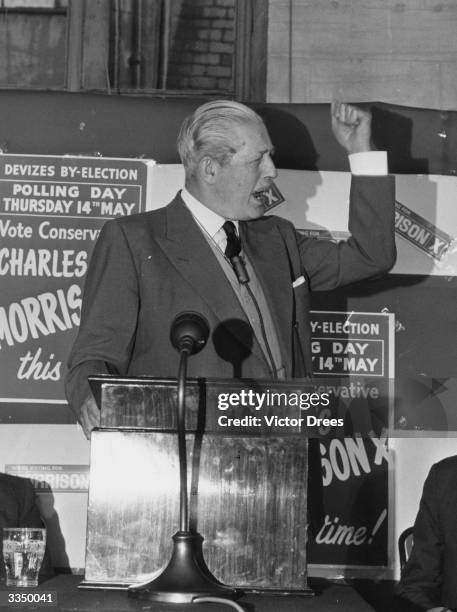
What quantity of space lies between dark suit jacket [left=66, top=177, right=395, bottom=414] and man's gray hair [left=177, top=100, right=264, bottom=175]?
17cm

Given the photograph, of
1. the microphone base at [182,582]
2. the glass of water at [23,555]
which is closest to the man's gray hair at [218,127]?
the glass of water at [23,555]

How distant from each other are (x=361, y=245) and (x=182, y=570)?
159 cm

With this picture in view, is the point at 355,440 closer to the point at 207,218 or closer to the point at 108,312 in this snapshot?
the point at 207,218

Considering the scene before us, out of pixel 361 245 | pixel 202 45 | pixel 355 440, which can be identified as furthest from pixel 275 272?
pixel 202 45

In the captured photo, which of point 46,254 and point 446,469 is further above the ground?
point 46,254

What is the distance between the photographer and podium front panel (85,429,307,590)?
2119 millimetres

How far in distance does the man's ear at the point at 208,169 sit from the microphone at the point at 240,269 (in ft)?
0.85

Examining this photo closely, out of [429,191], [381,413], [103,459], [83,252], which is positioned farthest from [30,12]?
[103,459]

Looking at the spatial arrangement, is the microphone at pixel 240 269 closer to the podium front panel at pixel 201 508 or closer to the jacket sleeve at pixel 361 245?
the jacket sleeve at pixel 361 245

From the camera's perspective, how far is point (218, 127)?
126 inches

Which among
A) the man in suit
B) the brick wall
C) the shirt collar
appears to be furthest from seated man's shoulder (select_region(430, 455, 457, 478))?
the brick wall

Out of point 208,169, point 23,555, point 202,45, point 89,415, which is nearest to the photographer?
point 23,555

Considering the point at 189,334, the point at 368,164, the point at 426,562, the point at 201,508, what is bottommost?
the point at 426,562

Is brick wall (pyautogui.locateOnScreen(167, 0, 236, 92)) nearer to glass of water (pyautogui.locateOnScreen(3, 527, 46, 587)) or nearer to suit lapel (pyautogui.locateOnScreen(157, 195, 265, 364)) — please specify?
suit lapel (pyautogui.locateOnScreen(157, 195, 265, 364))
